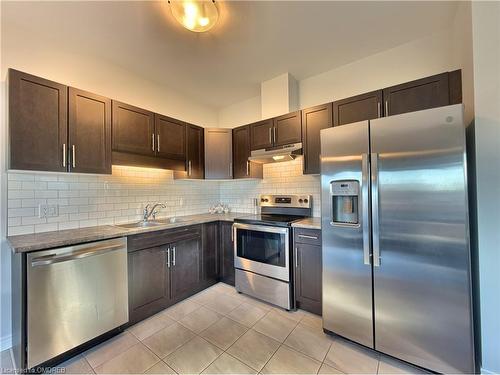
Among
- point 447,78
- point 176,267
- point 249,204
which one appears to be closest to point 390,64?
point 447,78

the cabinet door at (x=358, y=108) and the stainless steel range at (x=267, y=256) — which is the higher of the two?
the cabinet door at (x=358, y=108)

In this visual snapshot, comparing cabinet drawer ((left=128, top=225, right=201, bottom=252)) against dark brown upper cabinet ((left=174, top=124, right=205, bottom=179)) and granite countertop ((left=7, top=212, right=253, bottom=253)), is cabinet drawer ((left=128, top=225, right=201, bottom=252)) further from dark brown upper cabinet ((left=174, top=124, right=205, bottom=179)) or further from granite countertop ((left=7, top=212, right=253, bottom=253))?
dark brown upper cabinet ((left=174, top=124, right=205, bottom=179))

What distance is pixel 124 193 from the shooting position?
2666mm

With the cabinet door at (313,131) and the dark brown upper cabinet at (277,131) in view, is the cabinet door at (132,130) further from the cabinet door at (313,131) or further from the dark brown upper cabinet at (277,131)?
the cabinet door at (313,131)

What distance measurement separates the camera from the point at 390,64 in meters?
2.39

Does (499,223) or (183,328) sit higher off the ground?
(499,223)

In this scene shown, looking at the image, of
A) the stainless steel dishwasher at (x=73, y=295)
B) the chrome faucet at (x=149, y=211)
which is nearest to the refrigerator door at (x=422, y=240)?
the stainless steel dishwasher at (x=73, y=295)

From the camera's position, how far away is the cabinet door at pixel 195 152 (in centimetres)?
307

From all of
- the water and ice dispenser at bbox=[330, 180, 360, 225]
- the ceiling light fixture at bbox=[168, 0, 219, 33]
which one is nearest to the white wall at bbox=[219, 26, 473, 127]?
the water and ice dispenser at bbox=[330, 180, 360, 225]

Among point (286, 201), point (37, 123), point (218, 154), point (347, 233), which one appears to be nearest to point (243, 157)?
point (218, 154)

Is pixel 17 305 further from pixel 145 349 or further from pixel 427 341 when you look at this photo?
pixel 427 341

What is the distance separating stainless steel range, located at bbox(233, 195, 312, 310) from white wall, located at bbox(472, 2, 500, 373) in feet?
4.81

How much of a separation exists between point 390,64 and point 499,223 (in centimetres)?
187

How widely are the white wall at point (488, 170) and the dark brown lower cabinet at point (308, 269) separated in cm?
116
